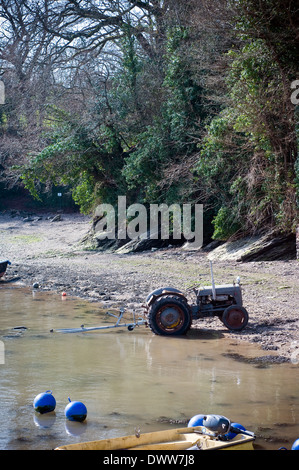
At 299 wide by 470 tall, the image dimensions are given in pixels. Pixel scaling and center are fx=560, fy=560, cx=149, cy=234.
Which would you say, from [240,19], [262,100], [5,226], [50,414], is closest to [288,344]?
[50,414]

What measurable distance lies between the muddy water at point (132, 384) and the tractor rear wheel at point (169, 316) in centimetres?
19

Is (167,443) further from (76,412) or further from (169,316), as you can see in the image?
(169,316)

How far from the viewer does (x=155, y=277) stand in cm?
1619

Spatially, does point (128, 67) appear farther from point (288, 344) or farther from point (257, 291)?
point (288, 344)

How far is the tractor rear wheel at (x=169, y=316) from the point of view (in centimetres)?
1009

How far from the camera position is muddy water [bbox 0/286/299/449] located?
639 cm

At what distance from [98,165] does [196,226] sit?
6.20 metres

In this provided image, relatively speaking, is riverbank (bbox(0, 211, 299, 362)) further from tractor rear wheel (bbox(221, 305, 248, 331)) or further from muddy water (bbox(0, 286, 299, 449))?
muddy water (bbox(0, 286, 299, 449))

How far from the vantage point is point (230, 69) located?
17.2 m

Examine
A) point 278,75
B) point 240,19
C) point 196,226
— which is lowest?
point 196,226

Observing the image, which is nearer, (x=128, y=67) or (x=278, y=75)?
(x=278, y=75)

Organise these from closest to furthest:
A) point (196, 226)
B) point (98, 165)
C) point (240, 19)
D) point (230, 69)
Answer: point (240, 19), point (230, 69), point (196, 226), point (98, 165)

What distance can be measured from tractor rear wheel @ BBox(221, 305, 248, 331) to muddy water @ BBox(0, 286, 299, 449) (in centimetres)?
36

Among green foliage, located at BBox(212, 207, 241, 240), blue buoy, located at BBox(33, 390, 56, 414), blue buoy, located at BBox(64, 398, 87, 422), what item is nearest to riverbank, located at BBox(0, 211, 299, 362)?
green foliage, located at BBox(212, 207, 241, 240)
